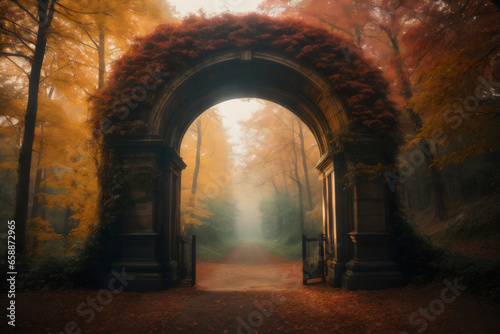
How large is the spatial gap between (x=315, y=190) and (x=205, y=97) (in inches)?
629

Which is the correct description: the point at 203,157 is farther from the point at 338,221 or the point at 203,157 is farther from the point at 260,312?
the point at 260,312

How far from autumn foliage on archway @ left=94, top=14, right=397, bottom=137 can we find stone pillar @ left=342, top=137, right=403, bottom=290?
53 cm

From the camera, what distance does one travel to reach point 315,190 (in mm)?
23859

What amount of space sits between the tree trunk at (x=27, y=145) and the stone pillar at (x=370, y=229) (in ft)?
27.2

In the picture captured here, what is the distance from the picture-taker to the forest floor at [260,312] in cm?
511

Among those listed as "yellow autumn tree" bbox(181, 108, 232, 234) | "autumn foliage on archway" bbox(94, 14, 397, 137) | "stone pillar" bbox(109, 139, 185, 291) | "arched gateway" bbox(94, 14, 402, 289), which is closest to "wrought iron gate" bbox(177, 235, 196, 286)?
"arched gateway" bbox(94, 14, 402, 289)

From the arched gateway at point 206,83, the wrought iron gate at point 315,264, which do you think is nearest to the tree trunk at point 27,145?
the arched gateway at point 206,83

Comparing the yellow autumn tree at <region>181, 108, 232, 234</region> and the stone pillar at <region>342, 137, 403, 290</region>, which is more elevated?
the yellow autumn tree at <region>181, 108, 232, 234</region>

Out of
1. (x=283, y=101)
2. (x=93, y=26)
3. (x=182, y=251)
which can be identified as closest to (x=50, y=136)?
(x=93, y=26)

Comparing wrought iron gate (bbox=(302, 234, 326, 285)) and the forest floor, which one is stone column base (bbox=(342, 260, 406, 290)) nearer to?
the forest floor

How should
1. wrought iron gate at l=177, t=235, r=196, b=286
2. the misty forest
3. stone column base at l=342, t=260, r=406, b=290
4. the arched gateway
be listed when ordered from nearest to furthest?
the misty forest < stone column base at l=342, t=260, r=406, b=290 < the arched gateway < wrought iron gate at l=177, t=235, r=196, b=286

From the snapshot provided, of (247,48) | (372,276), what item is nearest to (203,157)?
(247,48)

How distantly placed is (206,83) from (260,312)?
638cm

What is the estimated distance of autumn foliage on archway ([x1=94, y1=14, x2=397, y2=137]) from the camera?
8.02 m
